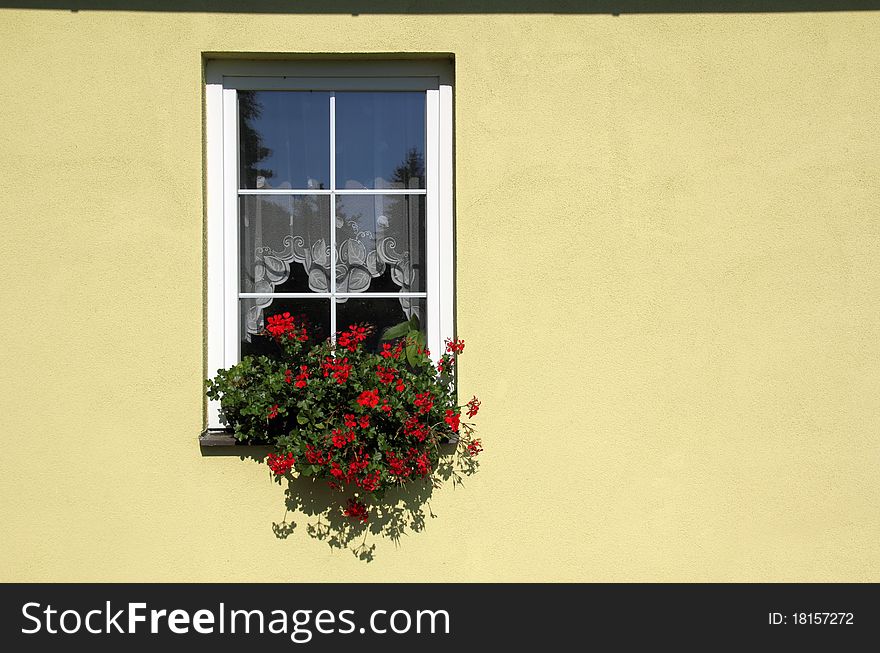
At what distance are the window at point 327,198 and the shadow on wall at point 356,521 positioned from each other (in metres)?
0.46

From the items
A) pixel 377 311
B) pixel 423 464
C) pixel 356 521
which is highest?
pixel 377 311

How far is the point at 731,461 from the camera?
119 inches

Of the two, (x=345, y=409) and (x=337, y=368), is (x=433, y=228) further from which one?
(x=345, y=409)

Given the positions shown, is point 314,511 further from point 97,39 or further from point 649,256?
point 97,39

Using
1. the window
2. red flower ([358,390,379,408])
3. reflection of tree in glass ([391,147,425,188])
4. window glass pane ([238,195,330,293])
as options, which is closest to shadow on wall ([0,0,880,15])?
the window

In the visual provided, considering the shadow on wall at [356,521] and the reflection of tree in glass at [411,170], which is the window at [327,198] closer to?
the reflection of tree in glass at [411,170]

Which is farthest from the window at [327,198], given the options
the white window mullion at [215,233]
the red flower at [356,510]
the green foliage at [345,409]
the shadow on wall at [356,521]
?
the red flower at [356,510]

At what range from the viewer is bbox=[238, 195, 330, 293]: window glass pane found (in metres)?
3.14

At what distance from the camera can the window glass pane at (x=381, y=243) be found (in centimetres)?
314

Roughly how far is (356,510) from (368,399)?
1.53 ft

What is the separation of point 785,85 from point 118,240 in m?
2.67

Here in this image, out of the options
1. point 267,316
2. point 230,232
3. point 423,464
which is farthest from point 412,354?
point 230,232

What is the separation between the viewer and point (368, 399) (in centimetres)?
275
